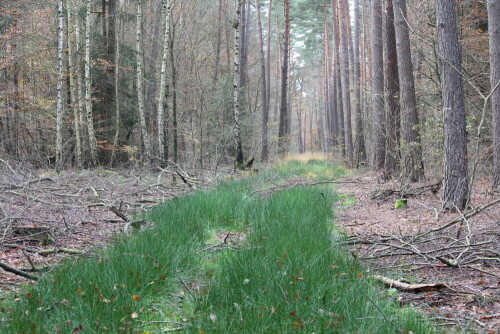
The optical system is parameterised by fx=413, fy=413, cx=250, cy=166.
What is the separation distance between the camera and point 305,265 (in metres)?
3.06

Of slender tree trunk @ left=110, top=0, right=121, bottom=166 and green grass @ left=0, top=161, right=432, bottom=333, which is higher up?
slender tree trunk @ left=110, top=0, right=121, bottom=166

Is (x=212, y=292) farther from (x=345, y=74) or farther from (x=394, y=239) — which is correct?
(x=345, y=74)

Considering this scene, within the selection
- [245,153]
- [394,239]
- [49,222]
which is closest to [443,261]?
[394,239]


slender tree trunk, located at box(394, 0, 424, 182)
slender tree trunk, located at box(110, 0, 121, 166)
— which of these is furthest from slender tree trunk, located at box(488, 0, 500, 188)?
slender tree trunk, located at box(110, 0, 121, 166)

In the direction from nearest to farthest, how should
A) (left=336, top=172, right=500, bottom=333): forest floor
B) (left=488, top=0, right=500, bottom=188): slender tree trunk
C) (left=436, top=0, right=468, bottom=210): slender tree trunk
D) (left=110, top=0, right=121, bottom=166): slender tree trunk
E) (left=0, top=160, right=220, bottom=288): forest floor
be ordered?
(left=336, top=172, right=500, bottom=333): forest floor, (left=0, top=160, right=220, bottom=288): forest floor, (left=436, top=0, right=468, bottom=210): slender tree trunk, (left=488, top=0, right=500, bottom=188): slender tree trunk, (left=110, top=0, right=121, bottom=166): slender tree trunk

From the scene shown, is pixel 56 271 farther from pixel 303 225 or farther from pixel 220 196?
pixel 220 196

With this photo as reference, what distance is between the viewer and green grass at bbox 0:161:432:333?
7.38 ft

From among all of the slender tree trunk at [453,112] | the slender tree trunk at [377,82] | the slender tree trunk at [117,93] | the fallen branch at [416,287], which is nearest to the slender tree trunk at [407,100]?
the slender tree trunk at [377,82]

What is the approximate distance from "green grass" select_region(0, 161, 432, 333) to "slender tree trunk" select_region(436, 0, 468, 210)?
8.74 feet

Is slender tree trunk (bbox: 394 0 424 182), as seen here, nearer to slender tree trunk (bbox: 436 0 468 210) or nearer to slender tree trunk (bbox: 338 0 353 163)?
slender tree trunk (bbox: 436 0 468 210)

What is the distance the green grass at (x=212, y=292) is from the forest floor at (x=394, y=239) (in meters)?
0.45

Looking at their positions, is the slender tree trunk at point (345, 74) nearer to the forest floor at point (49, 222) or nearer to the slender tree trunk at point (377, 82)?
the slender tree trunk at point (377, 82)

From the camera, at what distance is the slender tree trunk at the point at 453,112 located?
5.76m

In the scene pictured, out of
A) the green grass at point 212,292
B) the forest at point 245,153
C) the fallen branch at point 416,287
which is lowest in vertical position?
the fallen branch at point 416,287
